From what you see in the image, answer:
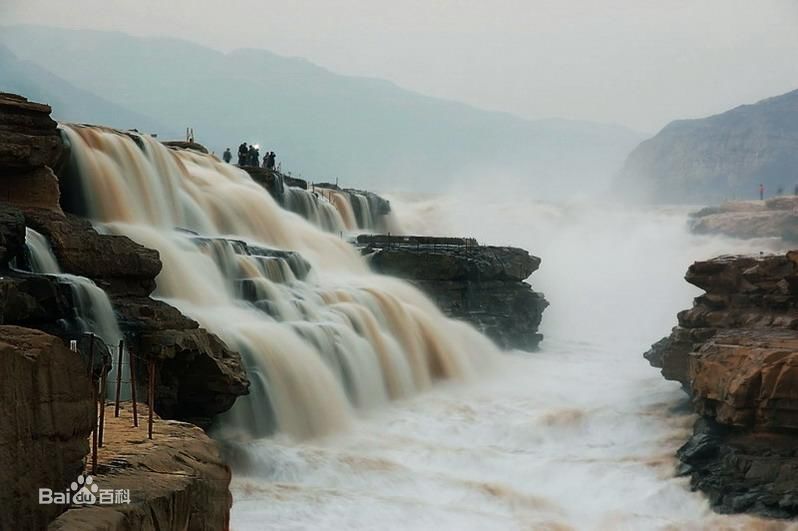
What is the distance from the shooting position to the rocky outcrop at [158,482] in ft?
14.2

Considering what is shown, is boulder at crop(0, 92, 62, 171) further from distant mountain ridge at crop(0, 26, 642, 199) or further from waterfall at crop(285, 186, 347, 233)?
distant mountain ridge at crop(0, 26, 642, 199)

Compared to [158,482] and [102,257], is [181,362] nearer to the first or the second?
[102,257]

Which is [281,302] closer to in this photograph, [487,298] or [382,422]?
[382,422]

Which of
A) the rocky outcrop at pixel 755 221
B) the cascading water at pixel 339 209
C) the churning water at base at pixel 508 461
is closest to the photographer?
the churning water at base at pixel 508 461

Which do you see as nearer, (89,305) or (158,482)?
(158,482)

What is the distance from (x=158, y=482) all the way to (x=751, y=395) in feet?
25.5

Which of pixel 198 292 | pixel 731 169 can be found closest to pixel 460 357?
pixel 198 292

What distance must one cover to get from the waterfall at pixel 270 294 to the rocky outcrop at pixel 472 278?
56 cm

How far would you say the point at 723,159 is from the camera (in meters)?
88.9

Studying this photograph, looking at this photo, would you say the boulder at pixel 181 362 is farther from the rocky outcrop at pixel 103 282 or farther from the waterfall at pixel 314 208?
the waterfall at pixel 314 208

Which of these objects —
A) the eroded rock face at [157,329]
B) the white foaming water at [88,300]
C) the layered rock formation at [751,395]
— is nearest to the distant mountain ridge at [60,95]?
the eroded rock face at [157,329]

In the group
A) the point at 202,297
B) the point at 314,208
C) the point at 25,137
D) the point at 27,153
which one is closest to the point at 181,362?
the point at 202,297

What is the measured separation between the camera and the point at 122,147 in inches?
640

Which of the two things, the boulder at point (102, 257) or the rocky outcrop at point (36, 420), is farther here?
the boulder at point (102, 257)
